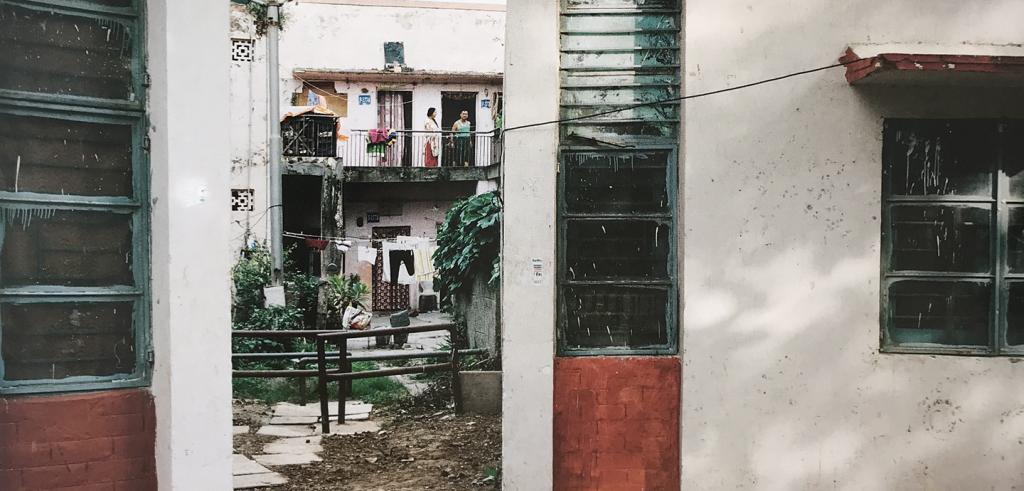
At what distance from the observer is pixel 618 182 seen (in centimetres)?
493

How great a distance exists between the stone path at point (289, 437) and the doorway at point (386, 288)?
1292 cm

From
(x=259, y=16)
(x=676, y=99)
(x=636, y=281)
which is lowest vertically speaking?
(x=636, y=281)

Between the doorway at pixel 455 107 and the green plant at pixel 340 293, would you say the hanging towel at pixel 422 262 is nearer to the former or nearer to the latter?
the green plant at pixel 340 293

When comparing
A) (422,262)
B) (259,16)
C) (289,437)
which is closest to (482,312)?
(289,437)

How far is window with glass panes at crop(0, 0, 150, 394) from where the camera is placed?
11.6ft

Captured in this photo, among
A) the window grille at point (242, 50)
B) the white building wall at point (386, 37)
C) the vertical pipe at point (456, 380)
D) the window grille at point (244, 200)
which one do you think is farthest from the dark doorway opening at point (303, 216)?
the vertical pipe at point (456, 380)

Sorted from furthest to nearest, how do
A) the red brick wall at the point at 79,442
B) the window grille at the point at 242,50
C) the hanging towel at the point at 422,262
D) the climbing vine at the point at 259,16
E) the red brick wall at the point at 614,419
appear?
the hanging towel at the point at 422,262
the window grille at the point at 242,50
the climbing vine at the point at 259,16
the red brick wall at the point at 614,419
the red brick wall at the point at 79,442

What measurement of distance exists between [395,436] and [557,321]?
3575 mm

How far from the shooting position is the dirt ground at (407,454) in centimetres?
640

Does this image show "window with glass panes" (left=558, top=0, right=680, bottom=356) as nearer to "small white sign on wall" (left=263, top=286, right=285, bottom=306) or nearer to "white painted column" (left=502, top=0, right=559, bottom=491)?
"white painted column" (left=502, top=0, right=559, bottom=491)

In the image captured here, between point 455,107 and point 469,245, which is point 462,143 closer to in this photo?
point 455,107

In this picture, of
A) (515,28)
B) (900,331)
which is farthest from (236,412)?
(900,331)

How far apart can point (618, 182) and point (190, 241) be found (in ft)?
8.34

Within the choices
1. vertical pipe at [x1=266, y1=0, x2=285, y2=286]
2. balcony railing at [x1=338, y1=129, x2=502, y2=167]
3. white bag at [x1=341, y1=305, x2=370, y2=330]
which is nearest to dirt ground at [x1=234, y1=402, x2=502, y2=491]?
white bag at [x1=341, y1=305, x2=370, y2=330]
